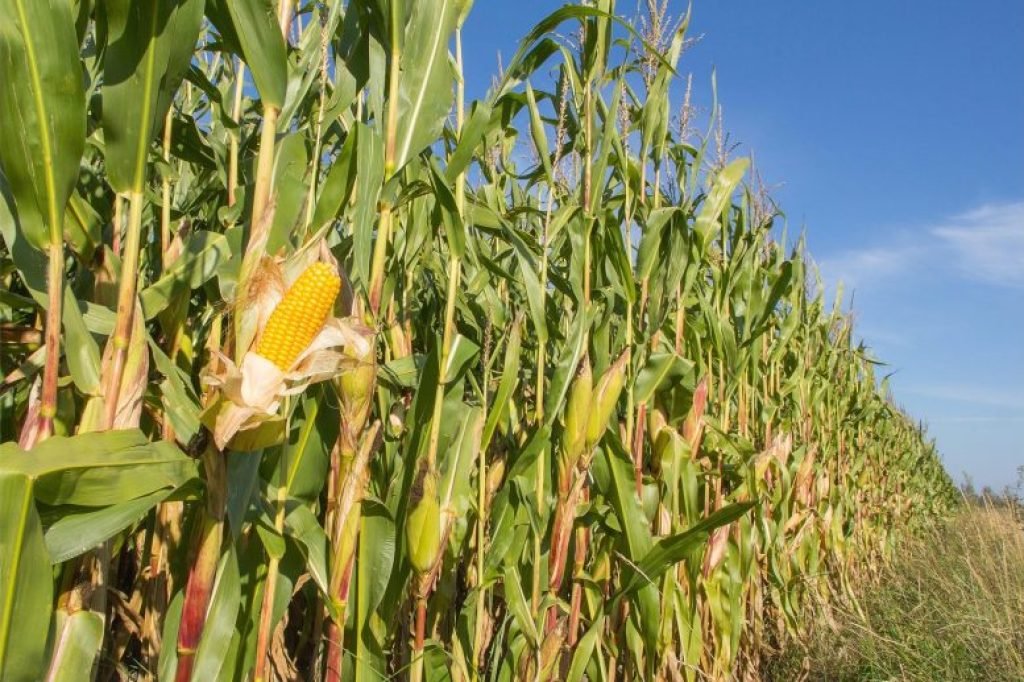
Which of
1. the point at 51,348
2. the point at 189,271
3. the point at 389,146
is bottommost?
the point at 51,348

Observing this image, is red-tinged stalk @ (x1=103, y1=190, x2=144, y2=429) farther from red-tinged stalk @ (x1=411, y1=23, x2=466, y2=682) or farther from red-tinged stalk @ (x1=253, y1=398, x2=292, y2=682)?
red-tinged stalk @ (x1=411, y1=23, x2=466, y2=682)

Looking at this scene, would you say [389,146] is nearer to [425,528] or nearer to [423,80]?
[423,80]

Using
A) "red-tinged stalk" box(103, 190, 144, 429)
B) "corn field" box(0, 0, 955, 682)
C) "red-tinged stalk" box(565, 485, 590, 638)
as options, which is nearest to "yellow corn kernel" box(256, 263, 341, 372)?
"corn field" box(0, 0, 955, 682)

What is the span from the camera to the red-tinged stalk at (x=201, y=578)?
144cm

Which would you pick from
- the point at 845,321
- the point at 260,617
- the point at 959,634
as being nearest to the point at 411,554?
the point at 260,617

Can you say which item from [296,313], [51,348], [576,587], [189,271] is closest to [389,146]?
[189,271]

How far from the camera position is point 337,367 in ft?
4.73

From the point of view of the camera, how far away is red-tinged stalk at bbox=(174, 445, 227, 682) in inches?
56.8

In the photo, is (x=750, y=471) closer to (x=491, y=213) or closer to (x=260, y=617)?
(x=491, y=213)

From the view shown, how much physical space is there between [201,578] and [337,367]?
1.56 feet

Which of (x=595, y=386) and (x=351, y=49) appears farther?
(x=595, y=386)

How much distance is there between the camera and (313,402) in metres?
1.84

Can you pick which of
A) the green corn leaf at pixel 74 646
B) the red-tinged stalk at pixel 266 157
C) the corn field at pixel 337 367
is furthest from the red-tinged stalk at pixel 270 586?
the red-tinged stalk at pixel 266 157

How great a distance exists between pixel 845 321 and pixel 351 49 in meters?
6.26
